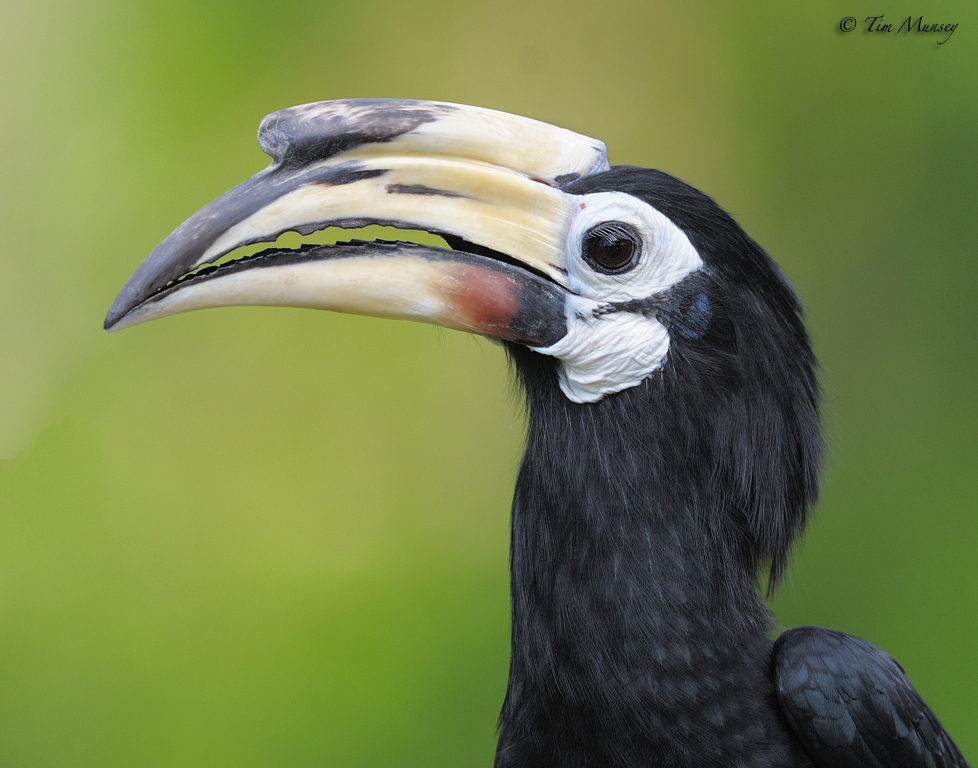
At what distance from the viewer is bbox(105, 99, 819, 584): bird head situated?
0.88 meters

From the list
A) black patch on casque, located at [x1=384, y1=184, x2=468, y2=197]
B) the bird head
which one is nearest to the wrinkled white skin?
the bird head

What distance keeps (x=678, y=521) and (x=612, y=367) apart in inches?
7.5

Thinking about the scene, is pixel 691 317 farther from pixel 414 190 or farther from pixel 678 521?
pixel 414 190

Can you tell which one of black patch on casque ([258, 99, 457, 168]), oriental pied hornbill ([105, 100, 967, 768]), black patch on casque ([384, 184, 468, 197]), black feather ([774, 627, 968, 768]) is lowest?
black feather ([774, 627, 968, 768])

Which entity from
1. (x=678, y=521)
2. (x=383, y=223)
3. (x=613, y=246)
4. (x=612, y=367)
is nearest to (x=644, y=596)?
(x=678, y=521)

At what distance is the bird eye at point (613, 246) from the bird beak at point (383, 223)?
34 millimetres

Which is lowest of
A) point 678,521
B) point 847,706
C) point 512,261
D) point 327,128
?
point 847,706

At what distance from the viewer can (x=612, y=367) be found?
2.98ft

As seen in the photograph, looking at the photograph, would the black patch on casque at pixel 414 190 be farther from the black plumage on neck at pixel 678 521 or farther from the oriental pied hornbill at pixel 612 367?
the black plumage on neck at pixel 678 521

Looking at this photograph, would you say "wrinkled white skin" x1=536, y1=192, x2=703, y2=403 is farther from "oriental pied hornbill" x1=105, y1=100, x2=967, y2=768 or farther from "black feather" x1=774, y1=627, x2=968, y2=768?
"black feather" x1=774, y1=627, x2=968, y2=768

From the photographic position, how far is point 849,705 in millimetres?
935

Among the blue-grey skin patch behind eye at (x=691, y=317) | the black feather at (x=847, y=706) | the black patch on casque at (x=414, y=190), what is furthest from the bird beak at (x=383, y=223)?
the black feather at (x=847, y=706)

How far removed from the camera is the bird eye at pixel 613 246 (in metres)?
0.89

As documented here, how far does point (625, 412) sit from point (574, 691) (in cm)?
32
